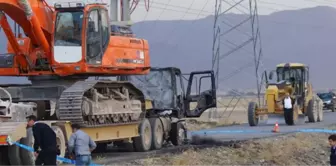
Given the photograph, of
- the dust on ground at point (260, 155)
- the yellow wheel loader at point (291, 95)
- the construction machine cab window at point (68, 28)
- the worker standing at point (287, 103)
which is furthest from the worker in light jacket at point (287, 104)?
the construction machine cab window at point (68, 28)

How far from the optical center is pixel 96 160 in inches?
800

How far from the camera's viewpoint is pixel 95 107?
66.6ft

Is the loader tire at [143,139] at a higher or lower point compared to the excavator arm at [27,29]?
lower

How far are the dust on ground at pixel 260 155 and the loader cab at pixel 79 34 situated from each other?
348 centimetres

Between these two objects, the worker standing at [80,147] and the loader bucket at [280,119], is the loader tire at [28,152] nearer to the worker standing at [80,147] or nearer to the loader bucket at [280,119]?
the worker standing at [80,147]

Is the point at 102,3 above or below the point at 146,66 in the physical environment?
above

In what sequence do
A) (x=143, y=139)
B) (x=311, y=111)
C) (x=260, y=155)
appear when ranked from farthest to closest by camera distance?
(x=311, y=111)
(x=143, y=139)
(x=260, y=155)

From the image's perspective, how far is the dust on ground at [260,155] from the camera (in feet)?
63.2

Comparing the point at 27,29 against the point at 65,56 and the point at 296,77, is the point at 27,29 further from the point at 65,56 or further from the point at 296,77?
the point at 296,77

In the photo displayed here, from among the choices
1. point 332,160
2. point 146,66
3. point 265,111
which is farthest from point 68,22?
point 265,111

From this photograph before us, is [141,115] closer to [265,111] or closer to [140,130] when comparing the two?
[140,130]

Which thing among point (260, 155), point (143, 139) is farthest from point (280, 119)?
point (260, 155)

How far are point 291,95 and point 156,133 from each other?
14150 millimetres

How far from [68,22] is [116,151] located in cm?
595
